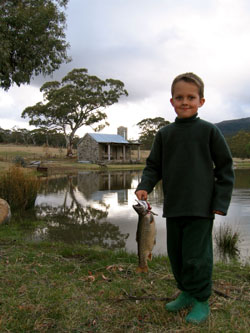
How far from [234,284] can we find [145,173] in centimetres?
183

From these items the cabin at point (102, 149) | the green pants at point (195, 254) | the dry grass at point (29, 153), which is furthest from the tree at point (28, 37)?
the cabin at point (102, 149)

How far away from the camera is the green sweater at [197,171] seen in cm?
256

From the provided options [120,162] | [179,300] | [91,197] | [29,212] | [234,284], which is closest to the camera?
[179,300]

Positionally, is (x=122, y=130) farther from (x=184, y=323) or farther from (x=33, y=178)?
(x=184, y=323)

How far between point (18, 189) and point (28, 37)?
4.66 meters

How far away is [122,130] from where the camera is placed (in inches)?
2130

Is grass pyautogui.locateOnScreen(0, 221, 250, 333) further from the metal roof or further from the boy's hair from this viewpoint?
the metal roof

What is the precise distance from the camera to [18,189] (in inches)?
359

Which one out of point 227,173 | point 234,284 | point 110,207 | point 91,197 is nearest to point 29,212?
point 110,207

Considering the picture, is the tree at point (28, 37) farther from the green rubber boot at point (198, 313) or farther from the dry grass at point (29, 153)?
the dry grass at point (29, 153)

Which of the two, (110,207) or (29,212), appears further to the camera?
(110,207)

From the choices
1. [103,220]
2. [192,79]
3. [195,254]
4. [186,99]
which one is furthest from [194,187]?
[103,220]

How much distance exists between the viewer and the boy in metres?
2.56

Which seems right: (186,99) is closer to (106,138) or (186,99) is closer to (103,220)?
(103,220)
